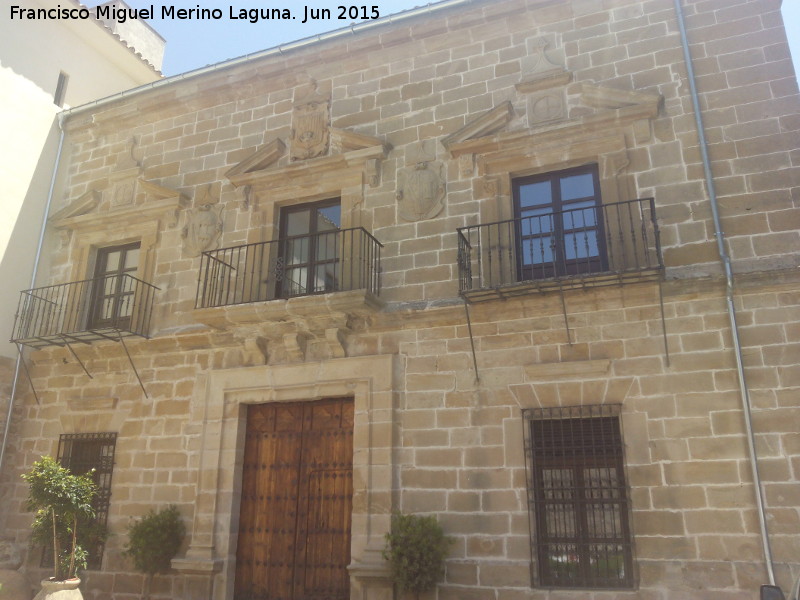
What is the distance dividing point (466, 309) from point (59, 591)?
5.13 metres

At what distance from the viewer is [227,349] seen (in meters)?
8.78

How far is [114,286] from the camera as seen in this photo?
1013 centimetres

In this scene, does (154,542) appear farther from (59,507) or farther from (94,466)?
(94,466)

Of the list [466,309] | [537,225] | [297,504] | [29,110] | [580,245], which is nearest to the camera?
[466,309]

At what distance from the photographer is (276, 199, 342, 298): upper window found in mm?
8750

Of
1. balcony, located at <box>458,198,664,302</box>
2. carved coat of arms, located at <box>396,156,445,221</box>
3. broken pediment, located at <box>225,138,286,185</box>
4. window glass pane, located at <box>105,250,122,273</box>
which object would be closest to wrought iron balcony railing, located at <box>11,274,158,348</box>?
window glass pane, located at <box>105,250,122,273</box>

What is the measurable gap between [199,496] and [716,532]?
219 inches

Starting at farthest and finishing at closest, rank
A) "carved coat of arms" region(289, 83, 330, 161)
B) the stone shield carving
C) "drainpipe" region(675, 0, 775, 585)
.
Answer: the stone shield carving, "carved coat of arms" region(289, 83, 330, 161), "drainpipe" region(675, 0, 775, 585)

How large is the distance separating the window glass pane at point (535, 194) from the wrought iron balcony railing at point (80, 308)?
5166 mm

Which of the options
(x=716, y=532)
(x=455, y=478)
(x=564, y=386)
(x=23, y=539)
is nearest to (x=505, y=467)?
(x=455, y=478)

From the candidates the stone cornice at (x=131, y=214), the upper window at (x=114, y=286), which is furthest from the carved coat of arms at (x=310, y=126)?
the upper window at (x=114, y=286)

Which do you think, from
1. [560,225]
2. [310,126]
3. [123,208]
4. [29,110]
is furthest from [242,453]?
[29,110]

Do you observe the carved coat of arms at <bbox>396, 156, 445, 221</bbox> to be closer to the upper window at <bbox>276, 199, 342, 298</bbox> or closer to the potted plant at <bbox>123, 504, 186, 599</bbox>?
the upper window at <bbox>276, 199, 342, 298</bbox>

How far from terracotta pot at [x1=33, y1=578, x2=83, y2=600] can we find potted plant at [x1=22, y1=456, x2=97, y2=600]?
5 cm
